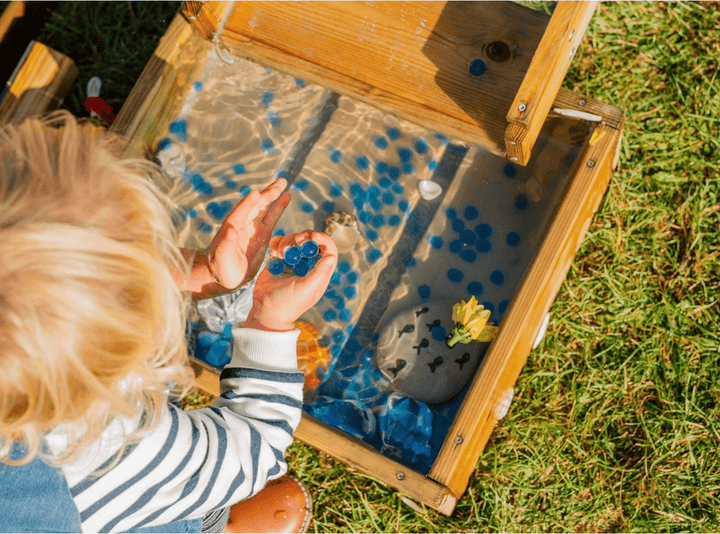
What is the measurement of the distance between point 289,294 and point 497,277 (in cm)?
68

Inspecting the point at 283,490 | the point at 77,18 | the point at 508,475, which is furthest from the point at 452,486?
the point at 77,18

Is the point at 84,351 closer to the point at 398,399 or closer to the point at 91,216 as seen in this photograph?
the point at 91,216

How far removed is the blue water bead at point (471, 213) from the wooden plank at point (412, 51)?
251mm

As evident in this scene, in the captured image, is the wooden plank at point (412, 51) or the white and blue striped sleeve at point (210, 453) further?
the wooden plank at point (412, 51)

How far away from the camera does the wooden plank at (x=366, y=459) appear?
136 cm

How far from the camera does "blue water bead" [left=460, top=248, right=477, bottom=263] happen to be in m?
1.70

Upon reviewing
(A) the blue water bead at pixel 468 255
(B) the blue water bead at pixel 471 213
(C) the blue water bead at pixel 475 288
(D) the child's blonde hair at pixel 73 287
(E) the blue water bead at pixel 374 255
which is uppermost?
(B) the blue water bead at pixel 471 213

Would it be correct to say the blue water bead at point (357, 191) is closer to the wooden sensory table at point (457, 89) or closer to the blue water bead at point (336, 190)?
the blue water bead at point (336, 190)

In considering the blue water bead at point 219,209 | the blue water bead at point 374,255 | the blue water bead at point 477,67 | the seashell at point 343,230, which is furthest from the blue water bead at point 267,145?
the blue water bead at point 477,67

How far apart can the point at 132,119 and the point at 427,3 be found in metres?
0.90

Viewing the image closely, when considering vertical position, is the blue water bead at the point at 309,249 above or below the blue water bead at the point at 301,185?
below

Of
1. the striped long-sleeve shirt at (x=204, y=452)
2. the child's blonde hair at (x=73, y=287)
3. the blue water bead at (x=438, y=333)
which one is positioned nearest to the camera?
the child's blonde hair at (x=73, y=287)

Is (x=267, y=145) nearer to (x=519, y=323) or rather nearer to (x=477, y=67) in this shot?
(x=477, y=67)

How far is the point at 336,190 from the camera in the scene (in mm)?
1810
